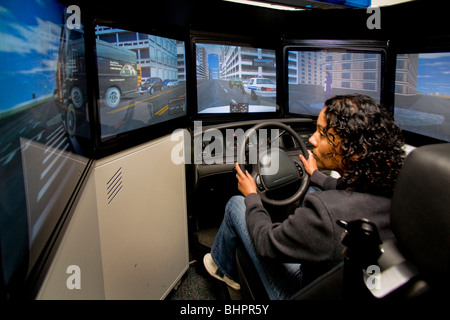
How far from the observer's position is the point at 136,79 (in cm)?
147

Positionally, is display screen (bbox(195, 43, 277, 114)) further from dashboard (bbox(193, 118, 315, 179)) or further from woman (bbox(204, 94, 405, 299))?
woman (bbox(204, 94, 405, 299))

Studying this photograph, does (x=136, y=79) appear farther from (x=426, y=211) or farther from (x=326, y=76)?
(x=326, y=76)

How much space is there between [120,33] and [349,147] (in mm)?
1091

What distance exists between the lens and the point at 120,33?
4.38 feet

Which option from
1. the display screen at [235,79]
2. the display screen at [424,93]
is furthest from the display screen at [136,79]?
the display screen at [424,93]

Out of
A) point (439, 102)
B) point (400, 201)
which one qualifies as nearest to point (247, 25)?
point (439, 102)

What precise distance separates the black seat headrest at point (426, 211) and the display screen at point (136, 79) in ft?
3.50

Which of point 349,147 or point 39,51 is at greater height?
point 39,51

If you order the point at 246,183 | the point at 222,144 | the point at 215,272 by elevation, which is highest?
the point at 222,144

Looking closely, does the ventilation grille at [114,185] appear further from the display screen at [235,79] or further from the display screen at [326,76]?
the display screen at [326,76]

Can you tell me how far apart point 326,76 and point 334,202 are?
196 centimetres

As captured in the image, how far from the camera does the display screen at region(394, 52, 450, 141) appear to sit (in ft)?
6.61

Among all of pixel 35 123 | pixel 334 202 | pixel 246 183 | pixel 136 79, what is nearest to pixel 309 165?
pixel 246 183

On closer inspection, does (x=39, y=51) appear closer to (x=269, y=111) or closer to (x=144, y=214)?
(x=144, y=214)
